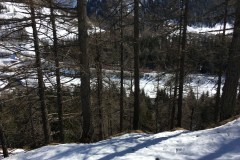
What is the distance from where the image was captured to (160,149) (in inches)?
270

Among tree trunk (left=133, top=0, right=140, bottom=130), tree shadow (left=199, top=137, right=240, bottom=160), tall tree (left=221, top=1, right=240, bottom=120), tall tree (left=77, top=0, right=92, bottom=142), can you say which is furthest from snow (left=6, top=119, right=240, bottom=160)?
tree trunk (left=133, top=0, right=140, bottom=130)

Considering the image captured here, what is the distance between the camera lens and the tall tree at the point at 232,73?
9062mm

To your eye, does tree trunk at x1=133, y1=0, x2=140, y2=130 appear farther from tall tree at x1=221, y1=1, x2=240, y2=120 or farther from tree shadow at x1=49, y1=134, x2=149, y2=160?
tree shadow at x1=49, y1=134, x2=149, y2=160

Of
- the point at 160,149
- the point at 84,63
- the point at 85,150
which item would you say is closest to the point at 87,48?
the point at 84,63

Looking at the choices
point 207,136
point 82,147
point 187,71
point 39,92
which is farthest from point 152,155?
point 187,71

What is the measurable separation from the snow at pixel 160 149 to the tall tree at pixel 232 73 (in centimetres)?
218

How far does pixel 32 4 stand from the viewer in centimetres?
840

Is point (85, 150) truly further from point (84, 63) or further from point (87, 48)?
point (87, 48)

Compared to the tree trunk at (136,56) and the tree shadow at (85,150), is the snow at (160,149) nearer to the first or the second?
the tree shadow at (85,150)

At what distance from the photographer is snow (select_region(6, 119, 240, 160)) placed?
6.23m

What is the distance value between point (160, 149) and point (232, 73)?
398 cm

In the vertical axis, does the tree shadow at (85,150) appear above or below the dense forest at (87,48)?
below

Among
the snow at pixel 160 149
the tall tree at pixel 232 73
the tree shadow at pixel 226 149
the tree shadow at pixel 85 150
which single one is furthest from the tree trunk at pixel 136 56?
the tree shadow at pixel 226 149

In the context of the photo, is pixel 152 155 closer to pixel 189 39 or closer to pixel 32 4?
pixel 32 4
